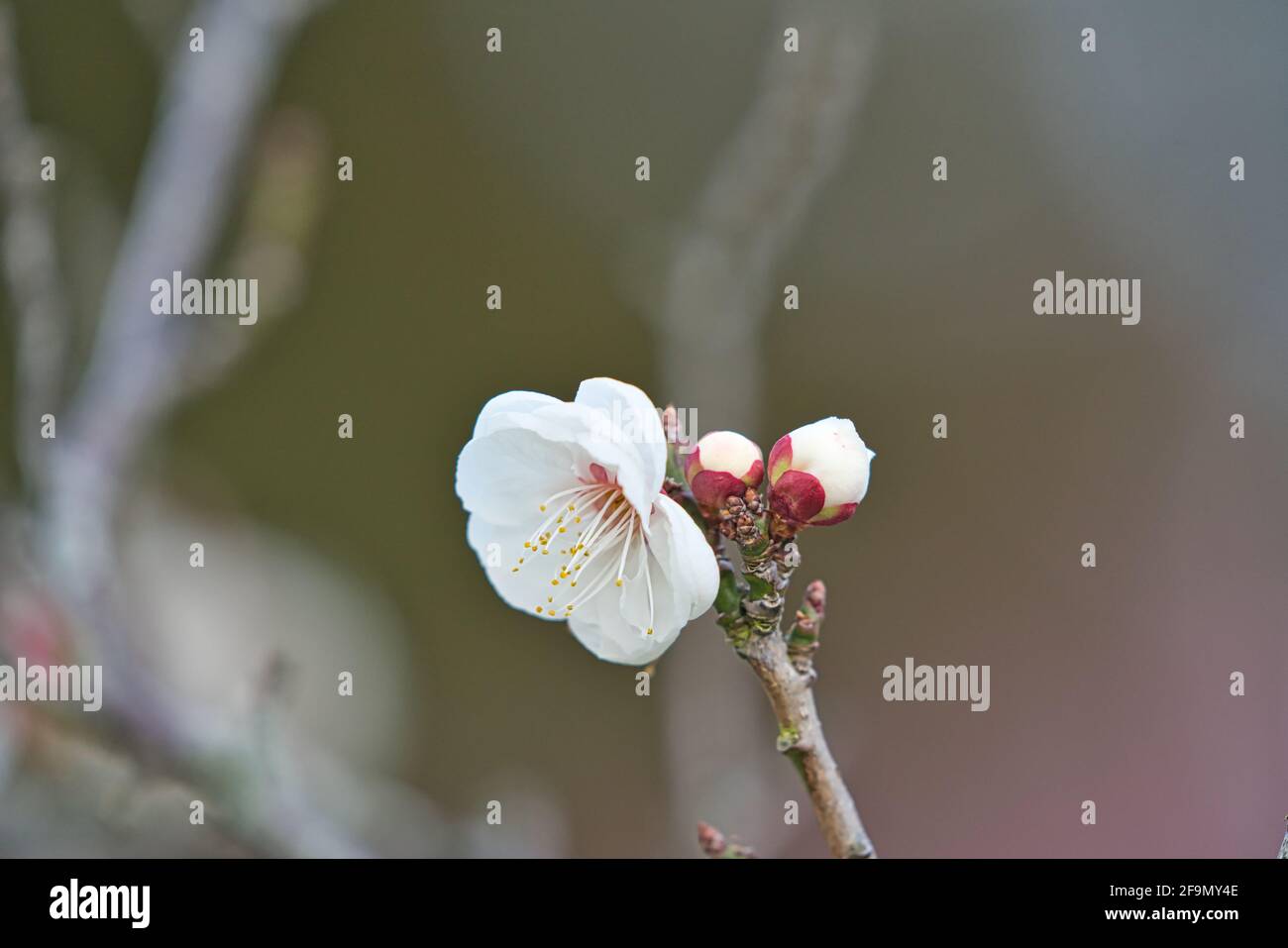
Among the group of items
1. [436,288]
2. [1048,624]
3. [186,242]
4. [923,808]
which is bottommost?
[923,808]

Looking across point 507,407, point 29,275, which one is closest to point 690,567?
point 507,407

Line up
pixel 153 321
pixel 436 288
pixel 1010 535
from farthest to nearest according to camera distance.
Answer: pixel 436 288, pixel 1010 535, pixel 153 321

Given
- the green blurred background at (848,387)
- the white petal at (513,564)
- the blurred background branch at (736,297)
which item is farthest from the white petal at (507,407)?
the green blurred background at (848,387)

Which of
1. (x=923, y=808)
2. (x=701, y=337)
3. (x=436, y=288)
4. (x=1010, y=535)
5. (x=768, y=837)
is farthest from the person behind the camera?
(x=436, y=288)

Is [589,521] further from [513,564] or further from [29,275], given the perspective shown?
[29,275]

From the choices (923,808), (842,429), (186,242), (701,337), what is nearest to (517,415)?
(842,429)

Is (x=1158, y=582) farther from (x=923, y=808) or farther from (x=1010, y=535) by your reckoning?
(x=923, y=808)

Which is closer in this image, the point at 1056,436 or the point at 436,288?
the point at 1056,436

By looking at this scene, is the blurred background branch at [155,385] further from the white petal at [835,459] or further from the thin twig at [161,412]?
the white petal at [835,459]
